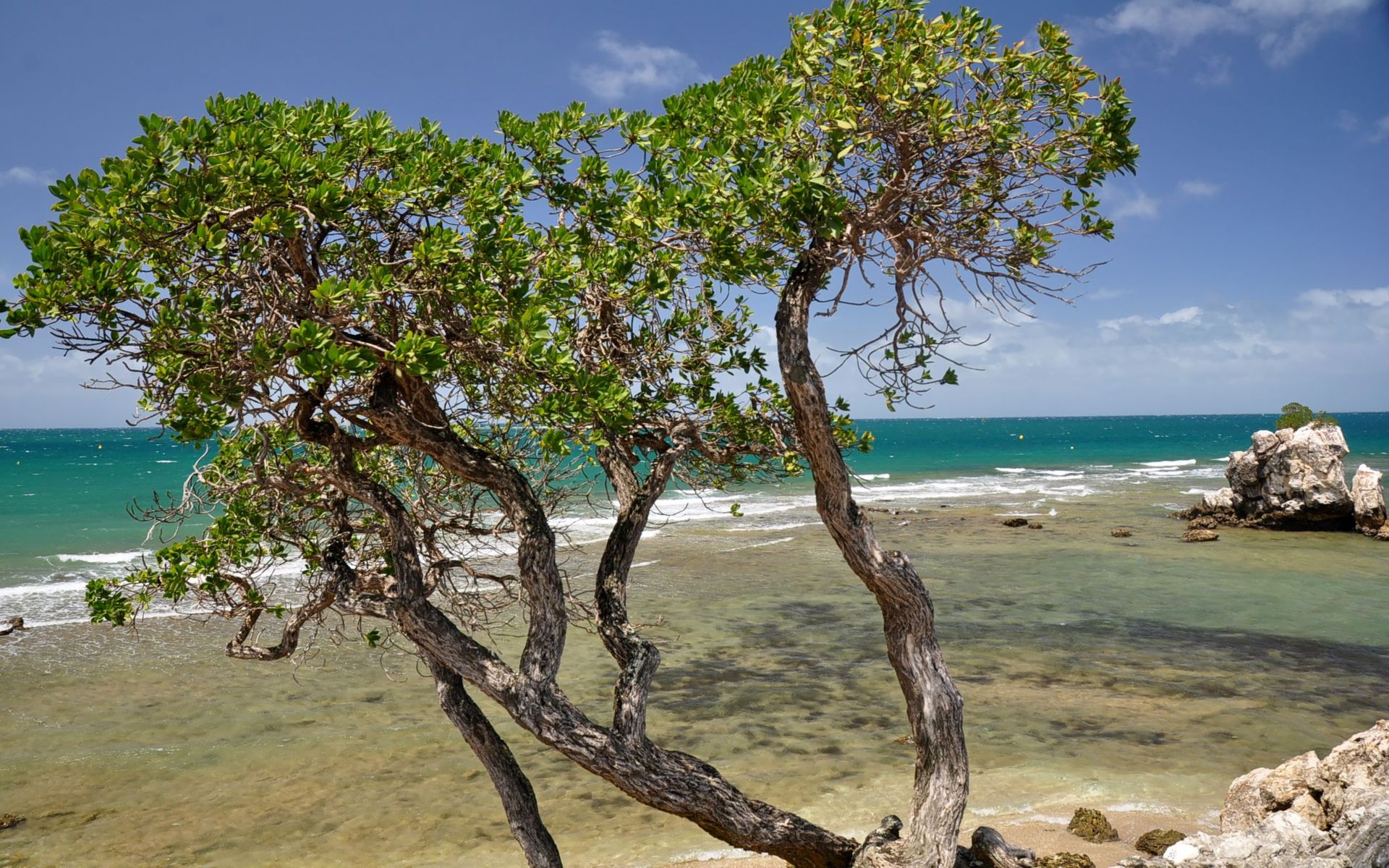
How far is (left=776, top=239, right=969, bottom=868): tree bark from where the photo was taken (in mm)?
5652

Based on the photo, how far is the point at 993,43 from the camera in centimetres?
516

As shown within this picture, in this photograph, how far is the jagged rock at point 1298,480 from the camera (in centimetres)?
2767

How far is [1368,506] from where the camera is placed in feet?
90.1

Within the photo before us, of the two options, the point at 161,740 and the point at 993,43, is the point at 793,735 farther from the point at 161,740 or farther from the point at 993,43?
the point at 993,43

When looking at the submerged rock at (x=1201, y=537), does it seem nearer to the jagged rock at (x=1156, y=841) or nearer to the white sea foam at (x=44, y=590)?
the jagged rock at (x=1156, y=841)

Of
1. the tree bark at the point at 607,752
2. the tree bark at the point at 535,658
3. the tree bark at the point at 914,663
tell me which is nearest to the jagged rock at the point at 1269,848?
the tree bark at the point at 914,663

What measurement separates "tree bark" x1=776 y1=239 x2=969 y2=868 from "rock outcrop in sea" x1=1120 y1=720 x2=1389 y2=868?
132cm

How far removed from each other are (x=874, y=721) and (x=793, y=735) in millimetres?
1154

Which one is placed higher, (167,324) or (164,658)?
(167,324)

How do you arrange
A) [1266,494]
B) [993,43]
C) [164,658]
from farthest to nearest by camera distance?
[1266,494], [164,658], [993,43]

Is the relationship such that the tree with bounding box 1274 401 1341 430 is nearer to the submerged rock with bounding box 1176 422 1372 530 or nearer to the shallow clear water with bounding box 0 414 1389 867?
the submerged rock with bounding box 1176 422 1372 530

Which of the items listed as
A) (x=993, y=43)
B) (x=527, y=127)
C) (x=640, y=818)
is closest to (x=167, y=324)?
(x=527, y=127)

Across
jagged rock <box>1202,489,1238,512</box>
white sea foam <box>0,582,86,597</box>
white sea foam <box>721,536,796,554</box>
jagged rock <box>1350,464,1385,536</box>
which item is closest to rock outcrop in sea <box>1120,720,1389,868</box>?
white sea foam <box>721,536,796,554</box>

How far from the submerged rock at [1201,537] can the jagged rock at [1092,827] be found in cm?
2100
